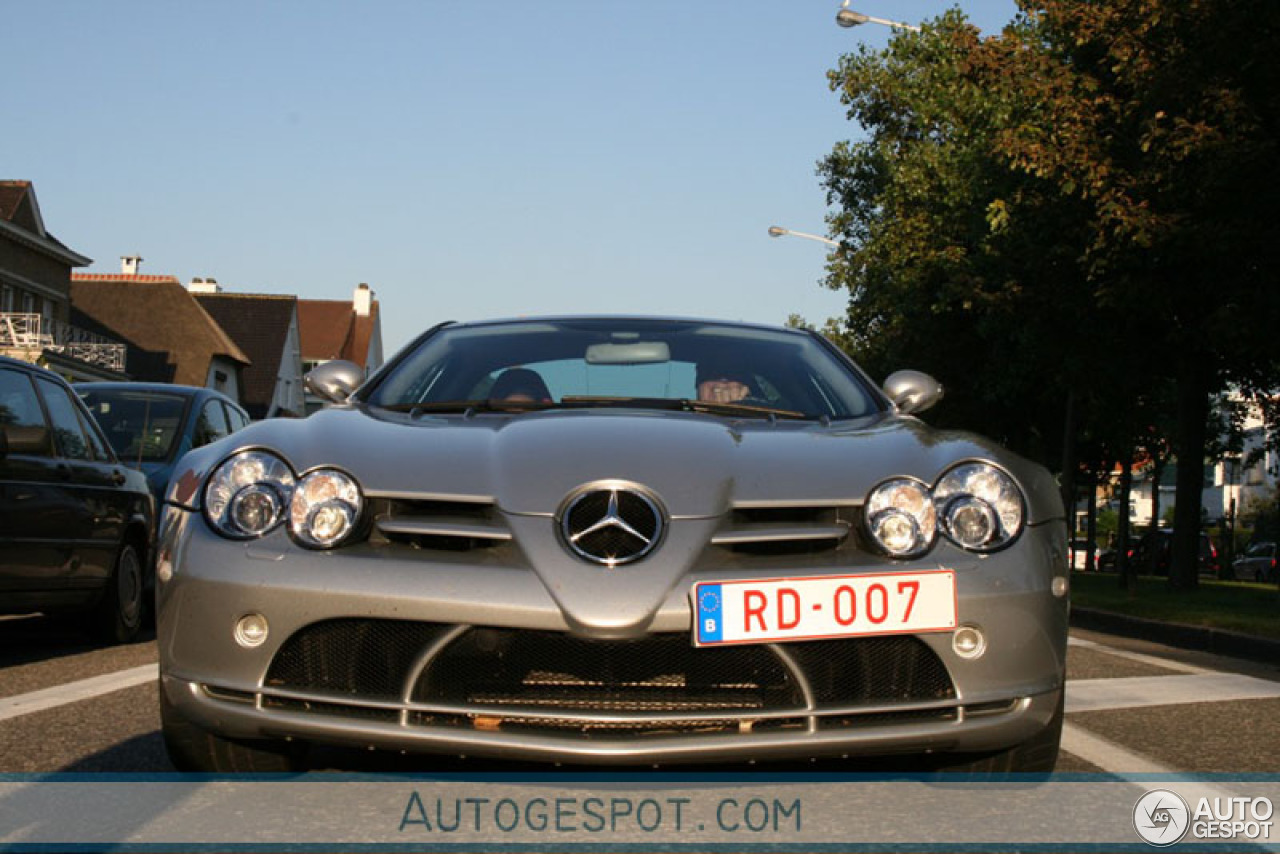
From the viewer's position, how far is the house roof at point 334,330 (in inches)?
3386

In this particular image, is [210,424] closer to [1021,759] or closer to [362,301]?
[1021,759]

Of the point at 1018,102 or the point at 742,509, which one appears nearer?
the point at 742,509

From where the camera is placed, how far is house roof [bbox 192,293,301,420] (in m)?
70.9

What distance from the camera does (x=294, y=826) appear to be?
3.81m

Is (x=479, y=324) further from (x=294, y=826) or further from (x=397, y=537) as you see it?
(x=294, y=826)

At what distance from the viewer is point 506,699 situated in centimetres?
373

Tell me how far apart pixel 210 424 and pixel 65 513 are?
3691 millimetres

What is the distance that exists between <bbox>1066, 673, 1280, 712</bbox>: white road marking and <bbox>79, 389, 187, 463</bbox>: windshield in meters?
6.69

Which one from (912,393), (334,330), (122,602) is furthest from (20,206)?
(912,393)

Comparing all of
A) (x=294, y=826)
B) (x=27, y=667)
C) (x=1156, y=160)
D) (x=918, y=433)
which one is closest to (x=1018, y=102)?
(x=1156, y=160)

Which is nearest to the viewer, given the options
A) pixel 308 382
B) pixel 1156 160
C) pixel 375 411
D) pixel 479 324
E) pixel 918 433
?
pixel 918 433

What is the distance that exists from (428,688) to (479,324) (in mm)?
2566

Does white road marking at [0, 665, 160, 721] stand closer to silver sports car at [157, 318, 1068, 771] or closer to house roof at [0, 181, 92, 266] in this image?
silver sports car at [157, 318, 1068, 771]

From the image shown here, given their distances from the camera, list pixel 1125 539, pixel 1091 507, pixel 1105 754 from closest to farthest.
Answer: pixel 1105 754 → pixel 1125 539 → pixel 1091 507
